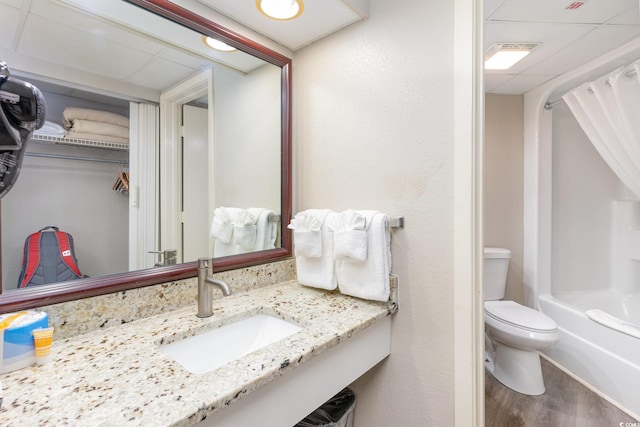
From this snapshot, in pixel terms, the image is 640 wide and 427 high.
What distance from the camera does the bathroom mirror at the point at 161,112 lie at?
79cm

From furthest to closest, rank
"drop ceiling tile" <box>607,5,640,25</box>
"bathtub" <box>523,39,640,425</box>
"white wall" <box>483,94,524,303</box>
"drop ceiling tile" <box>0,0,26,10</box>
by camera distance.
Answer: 1. "white wall" <box>483,94,524,303</box>
2. "bathtub" <box>523,39,640,425</box>
3. "drop ceiling tile" <box>607,5,640,25</box>
4. "drop ceiling tile" <box>0,0,26,10</box>

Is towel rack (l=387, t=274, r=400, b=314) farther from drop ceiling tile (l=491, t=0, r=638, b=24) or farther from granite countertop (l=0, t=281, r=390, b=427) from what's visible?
drop ceiling tile (l=491, t=0, r=638, b=24)

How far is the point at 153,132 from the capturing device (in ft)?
3.28

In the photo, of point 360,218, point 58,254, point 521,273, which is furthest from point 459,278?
point 521,273

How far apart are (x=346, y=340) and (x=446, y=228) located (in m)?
0.52

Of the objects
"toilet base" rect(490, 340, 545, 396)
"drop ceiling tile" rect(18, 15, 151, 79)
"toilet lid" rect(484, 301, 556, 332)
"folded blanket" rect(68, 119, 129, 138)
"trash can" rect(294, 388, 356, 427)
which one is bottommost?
"toilet base" rect(490, 340, 545, 396)

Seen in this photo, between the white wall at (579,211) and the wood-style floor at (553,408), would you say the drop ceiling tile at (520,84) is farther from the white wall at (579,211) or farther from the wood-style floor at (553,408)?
the wood-style floor at (553,408)

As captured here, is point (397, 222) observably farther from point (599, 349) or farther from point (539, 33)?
point (599, 349)

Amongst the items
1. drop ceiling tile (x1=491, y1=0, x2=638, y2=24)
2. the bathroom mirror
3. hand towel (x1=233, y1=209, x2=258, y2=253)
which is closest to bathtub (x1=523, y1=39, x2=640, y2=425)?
drop ceiling tile (x1=491, y1=0, x2=638, y2=24)

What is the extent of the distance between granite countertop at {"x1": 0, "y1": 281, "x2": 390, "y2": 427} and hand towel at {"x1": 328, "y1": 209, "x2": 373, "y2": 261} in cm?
22

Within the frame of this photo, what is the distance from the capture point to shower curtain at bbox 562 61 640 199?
1.75 metres

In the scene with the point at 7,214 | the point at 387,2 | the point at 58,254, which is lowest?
the point at 58,254

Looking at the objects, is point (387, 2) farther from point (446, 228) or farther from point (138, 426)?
point (138, 426)

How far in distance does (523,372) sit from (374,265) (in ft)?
5.05
